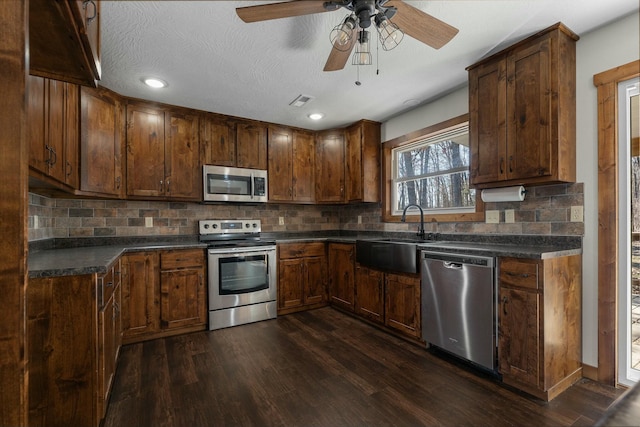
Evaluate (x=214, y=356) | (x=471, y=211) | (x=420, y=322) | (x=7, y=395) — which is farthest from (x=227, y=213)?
(x=7, y=395)

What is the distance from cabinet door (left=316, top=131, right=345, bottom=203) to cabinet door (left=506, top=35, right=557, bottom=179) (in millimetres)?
2104

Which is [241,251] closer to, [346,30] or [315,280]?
[315,280]

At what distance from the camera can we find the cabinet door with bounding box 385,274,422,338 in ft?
8.46

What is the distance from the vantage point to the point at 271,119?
11.8ft

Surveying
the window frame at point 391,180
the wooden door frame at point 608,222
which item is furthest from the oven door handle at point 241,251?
the wooden door frame at point 608,222

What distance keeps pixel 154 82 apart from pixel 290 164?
176 centimetres

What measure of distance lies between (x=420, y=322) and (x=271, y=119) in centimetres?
277

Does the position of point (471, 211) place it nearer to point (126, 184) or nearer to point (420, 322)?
point (420, 322)

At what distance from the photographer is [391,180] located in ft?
12.3

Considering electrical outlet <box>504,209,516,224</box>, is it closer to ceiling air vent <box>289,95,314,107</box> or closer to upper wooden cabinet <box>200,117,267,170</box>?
ceiling air vent <box>289,95,314,107</box>

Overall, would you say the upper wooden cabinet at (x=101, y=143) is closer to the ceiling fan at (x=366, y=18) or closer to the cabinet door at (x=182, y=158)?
the cabinet door at (x=182, y=158)

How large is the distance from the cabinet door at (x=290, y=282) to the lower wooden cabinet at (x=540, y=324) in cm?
219

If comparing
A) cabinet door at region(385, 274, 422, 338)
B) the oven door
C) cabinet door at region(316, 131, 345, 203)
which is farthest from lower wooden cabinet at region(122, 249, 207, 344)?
cabinet door at region(385, 274, 422, 338)

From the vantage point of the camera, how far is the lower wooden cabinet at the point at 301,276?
11.5ft
